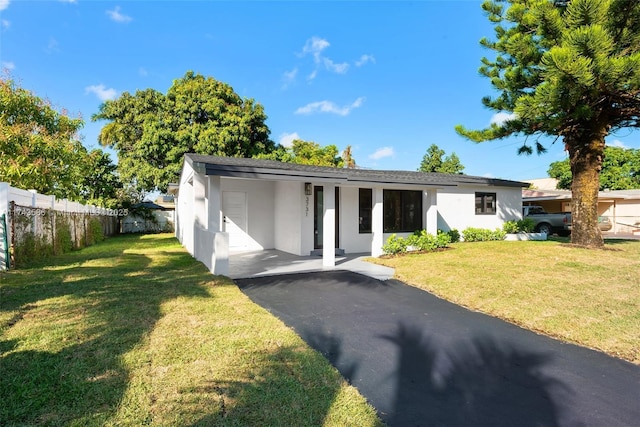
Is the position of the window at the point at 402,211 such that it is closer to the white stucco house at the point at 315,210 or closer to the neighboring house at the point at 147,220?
the white stucco house at the point at 315,210

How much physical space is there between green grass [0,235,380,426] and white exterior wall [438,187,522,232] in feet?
36.2

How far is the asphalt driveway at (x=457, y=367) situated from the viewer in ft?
8.91

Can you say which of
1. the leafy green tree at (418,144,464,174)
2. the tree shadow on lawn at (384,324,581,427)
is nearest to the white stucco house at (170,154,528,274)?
the tree shadow on lawn at (384,324,581,427)

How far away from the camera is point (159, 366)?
10.8 feet

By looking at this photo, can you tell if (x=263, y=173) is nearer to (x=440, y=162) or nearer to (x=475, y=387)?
(x=475, y=387)

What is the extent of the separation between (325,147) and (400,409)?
2726cm

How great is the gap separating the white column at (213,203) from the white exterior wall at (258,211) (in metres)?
4.14

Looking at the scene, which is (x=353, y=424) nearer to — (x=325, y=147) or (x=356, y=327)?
(x=356, y=327)

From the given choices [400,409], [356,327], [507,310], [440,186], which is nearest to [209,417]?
[400,409]

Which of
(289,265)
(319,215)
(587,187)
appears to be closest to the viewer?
(289,265)

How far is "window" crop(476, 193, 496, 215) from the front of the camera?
15273 millimetres

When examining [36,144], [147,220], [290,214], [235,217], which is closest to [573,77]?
[290,214]

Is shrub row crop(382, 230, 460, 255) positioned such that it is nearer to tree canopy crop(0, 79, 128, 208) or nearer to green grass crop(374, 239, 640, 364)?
green grass crop(374, 239, 640, 364)

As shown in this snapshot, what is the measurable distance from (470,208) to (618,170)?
84.7 ft
